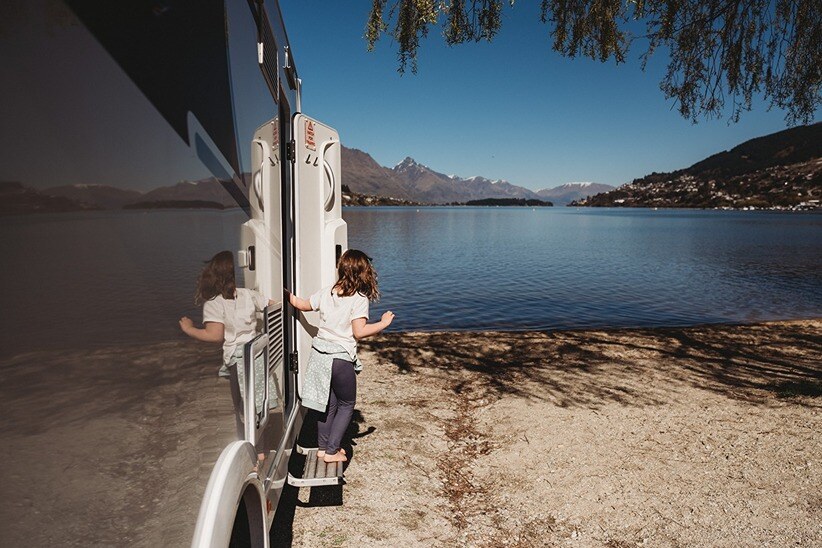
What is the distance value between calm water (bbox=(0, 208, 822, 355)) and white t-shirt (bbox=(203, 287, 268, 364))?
0.53 feet

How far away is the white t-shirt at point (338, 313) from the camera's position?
3.79 meters

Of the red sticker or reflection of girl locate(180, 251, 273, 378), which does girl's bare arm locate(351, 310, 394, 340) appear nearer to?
the red sticker

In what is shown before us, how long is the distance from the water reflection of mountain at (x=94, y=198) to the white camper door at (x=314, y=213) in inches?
92.6

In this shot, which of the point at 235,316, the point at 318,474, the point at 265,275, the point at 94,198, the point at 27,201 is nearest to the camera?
the point at 27,201

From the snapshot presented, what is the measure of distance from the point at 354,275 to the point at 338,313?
Answer: 0.29 meters

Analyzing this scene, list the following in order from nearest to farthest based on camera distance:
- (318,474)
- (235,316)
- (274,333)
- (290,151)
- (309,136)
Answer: (235,316) → (274,333) → (318,474) → (290,151) → (309,136)

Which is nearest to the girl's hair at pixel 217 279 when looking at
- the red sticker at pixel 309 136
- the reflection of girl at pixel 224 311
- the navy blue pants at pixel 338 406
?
the reflection of girl at pixel 224 311

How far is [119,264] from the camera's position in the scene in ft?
3.67

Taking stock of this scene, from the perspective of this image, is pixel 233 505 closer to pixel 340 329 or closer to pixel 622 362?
pixel 340 329

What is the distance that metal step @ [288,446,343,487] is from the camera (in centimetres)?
360

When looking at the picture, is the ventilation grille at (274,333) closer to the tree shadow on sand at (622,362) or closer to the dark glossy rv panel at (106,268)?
the dark glossy rv panel at (106,268)

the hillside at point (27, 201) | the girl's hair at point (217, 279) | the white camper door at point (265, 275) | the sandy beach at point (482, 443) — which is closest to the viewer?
the hillside at point (27, 201)

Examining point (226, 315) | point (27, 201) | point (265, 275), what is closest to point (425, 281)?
point (265, 275)

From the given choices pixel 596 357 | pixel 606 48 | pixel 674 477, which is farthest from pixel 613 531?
pixel 606 48
